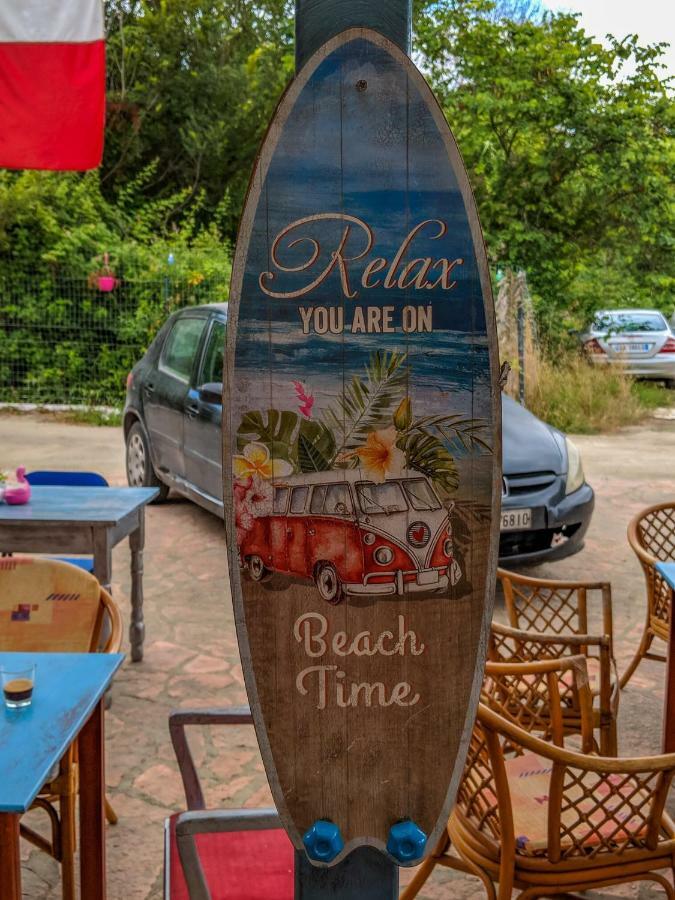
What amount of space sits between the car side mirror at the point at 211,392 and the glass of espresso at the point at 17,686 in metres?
3.83

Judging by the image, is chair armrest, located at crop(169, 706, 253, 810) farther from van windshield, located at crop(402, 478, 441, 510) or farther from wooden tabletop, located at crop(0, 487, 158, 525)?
wooden tabletop, located at crop(0, 487, 158, 525)

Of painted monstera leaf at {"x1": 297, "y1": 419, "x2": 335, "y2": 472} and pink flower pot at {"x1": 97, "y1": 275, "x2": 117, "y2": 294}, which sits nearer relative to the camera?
painted monstera leaf at {"x1": 297, "y1": 419, "x2": 335, "y2": 472}

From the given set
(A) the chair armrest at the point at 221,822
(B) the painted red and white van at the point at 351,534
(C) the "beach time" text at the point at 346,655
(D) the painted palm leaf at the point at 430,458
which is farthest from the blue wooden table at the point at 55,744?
(D) the painted palm leaf at the point at 430,458

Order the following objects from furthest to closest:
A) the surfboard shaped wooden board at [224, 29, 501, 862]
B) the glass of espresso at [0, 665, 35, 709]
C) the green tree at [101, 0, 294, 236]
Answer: the green tree at [101, 0, 294, 236] < the glass of espresso at [0, 665, 35, 709] < the surfboard shaped wooden board at [224, 29, 501, 862]

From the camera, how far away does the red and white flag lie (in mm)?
4051

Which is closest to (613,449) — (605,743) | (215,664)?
(215,664)

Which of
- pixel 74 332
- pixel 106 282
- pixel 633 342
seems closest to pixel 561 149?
pixel 633 342

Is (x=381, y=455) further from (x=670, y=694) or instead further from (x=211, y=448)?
(x=211, y=448)

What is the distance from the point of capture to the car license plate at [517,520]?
18.0ft

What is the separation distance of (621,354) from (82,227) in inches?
310

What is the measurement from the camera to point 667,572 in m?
3.48

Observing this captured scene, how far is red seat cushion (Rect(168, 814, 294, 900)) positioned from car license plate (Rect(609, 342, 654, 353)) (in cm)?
1254

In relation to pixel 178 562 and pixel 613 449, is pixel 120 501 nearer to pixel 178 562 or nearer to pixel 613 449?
pixel 178 562

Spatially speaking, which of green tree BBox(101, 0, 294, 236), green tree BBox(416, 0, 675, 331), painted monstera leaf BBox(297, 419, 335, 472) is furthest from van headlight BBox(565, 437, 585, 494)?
green tree BBox(101, 0, 294, 236)
